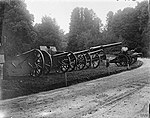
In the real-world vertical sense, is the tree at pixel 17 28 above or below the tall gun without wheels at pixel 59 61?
above

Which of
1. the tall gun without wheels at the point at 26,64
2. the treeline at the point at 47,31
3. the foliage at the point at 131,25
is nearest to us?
the treeline at the point at 47,31

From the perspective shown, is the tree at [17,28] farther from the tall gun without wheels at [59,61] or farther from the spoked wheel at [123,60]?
the spoked wheel at [123,60]

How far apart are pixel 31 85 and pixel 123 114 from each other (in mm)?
4750

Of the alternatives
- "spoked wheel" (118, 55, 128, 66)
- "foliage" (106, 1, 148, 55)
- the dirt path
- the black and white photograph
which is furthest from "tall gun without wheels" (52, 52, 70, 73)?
"foliage" (106, 1, 148, 55)

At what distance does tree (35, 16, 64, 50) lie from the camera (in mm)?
12504

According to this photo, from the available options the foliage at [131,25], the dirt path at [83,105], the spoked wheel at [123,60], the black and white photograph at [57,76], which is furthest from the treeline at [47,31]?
the foliage at [131,25]

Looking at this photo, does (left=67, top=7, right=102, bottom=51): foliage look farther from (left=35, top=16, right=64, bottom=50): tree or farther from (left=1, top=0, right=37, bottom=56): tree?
(left=1, top=0, right=37, bottom=56): tree

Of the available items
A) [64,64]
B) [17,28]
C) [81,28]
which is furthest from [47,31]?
[81,28]

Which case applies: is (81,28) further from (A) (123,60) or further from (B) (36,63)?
(B) (36,63)

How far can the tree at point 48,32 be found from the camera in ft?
41.0

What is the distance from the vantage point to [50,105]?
602 centimetres

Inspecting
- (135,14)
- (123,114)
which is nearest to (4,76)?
(123,114)

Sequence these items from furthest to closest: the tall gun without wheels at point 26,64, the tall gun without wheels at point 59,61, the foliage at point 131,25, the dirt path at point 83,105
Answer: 1. the foliage at point 131,25
2. the tall gun without wheels at point 59,61
3. the tall gun without wheels at point 26,64
4. the dirt path at point 83,105

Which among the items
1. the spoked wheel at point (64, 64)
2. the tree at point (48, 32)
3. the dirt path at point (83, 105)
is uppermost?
the tree at point (48, 32)
